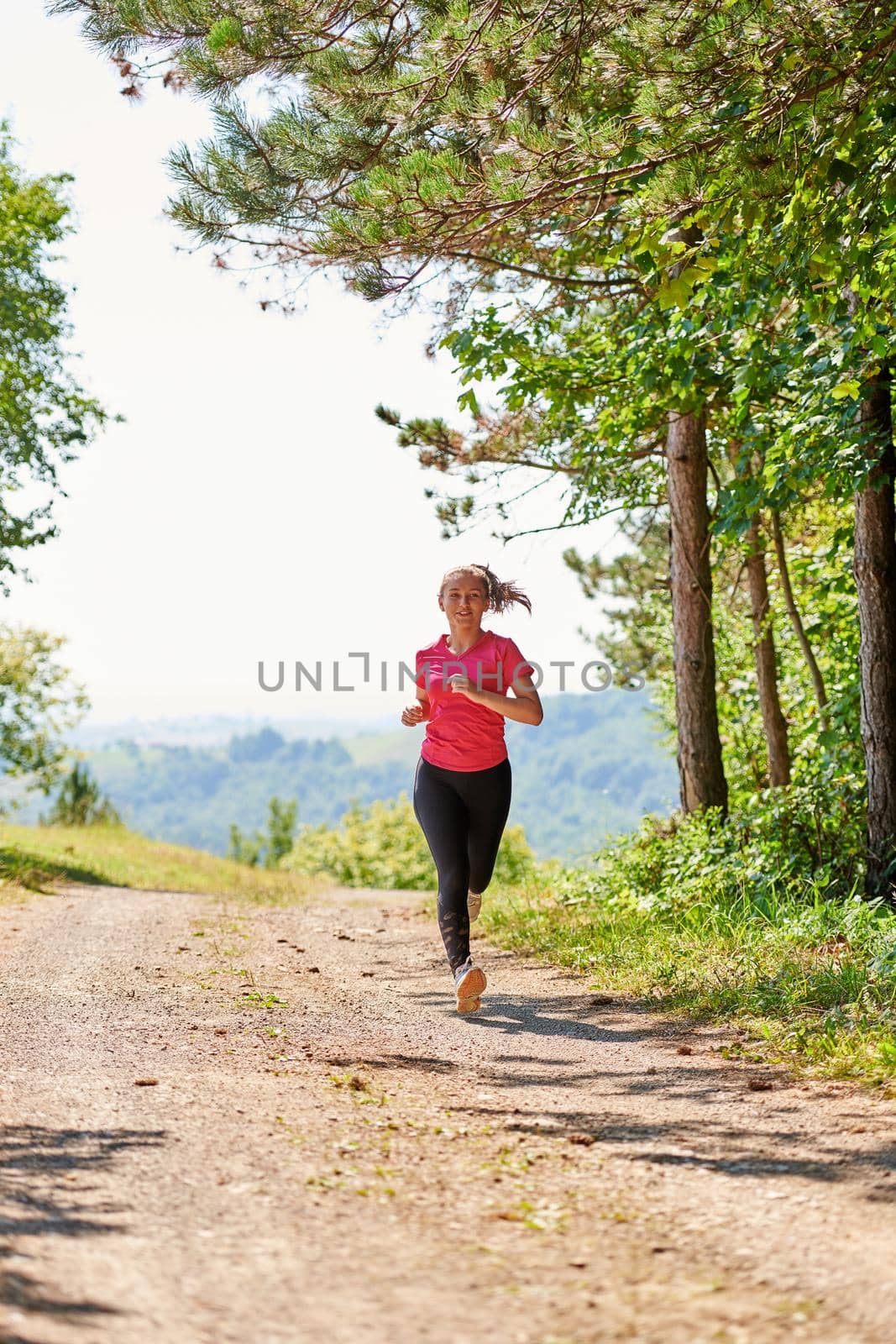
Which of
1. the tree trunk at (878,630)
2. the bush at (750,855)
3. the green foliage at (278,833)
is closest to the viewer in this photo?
the tree trunk at (878,630)

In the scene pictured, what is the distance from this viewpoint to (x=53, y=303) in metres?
17.7

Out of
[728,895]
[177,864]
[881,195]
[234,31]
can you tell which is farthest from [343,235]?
[177,864]

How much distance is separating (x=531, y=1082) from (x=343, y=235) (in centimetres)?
456

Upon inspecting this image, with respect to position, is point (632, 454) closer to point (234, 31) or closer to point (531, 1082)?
point (234, 31)

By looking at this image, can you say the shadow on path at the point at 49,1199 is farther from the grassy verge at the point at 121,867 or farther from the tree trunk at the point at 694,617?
the grassy verge at the point at 121,867

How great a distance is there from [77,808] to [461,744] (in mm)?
21936

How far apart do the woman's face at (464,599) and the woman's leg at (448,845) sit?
802mm

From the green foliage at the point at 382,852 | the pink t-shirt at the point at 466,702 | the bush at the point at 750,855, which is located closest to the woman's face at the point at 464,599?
the pink t-shirt at the point at 466,702

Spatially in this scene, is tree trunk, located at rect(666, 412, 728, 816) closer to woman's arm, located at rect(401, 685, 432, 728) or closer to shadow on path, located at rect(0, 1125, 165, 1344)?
woman's arm, located at rect(401, 685, 432, 728)

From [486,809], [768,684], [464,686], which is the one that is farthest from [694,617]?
[464,686]

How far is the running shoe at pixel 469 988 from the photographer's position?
5.71m

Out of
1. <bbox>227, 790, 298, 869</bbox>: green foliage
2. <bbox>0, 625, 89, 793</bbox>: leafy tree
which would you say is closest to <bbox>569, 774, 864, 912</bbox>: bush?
<bbox>0, 625, 89, 793</bbox>: leafy tree

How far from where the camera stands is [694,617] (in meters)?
9.82

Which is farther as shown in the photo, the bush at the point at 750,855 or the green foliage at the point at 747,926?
the bush at the point at 750,855
